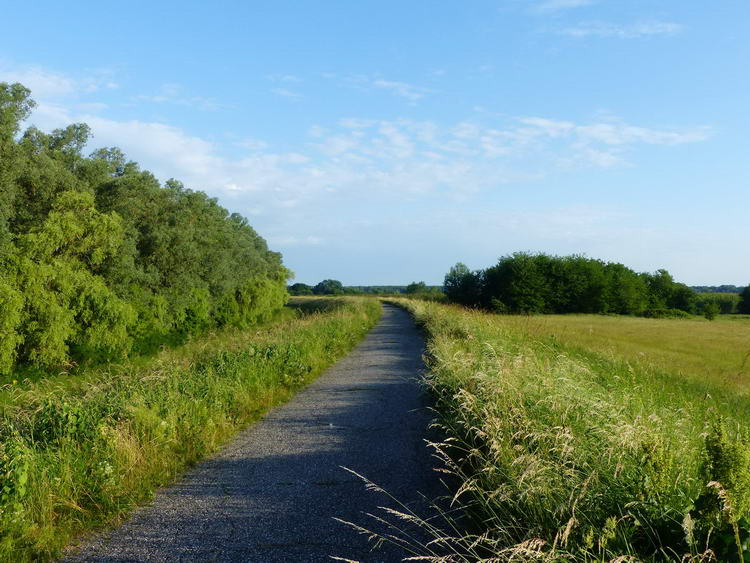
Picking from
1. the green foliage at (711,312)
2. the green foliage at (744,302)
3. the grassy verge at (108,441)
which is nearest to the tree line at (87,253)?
the grassy verge at (108,441)

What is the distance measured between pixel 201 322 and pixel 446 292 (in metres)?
46.9

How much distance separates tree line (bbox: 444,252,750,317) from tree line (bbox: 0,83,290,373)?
1565 inches

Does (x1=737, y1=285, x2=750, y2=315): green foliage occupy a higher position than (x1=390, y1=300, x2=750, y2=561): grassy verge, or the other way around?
(x1=737, y1=285, x2=750, y2=315): green foliage

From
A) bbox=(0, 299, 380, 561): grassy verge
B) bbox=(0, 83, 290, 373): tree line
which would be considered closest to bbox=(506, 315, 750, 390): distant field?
bbox=(0, 299, 380, 561): grassy verge

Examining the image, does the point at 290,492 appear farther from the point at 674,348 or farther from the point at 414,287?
the point at 414,287

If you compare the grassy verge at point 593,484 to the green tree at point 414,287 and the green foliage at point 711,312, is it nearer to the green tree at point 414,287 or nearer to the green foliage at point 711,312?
the green foliage at point 711,312

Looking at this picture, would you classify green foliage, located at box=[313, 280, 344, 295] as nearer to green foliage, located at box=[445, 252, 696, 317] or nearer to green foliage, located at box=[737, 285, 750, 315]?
green foliage, located at box=[445, 252, 696, 317]

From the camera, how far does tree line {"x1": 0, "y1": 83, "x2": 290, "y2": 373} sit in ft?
60.1

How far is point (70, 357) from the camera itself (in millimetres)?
21266

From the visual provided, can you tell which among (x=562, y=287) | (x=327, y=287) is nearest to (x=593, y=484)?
(x=562, y=287)

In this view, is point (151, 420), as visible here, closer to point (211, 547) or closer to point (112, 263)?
point (211, 547)

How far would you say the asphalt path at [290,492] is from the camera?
3.77 metres

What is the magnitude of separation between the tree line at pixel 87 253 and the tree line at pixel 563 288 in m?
39.8

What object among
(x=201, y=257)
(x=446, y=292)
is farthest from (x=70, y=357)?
(x=446, y=292)
